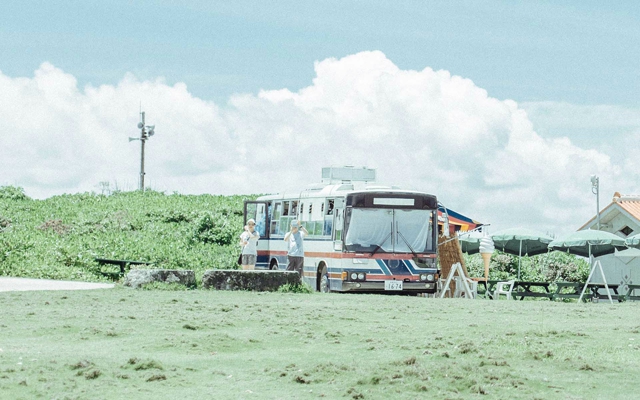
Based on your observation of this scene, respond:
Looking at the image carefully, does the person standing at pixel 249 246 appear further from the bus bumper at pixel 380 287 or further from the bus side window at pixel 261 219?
the bus side window at pixel 261 219

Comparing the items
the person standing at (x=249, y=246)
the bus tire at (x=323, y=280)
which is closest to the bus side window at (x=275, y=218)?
the person standing at (x=249, y=246)

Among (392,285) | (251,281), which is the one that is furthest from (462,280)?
(251,281)

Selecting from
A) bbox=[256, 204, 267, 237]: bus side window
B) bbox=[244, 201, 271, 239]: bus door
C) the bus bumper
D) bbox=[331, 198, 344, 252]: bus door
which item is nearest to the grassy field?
the bus bumper

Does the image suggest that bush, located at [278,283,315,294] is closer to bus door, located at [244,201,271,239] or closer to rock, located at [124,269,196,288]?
rock, located at [124,269,196,288]

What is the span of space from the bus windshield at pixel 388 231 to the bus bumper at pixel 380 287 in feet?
2.71

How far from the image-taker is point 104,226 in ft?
142

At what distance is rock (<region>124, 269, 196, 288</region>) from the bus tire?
3.58 m

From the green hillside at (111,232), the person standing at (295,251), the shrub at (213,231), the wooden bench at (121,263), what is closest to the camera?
the person standing at (295,251)

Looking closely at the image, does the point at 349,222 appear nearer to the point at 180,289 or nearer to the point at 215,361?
the point at 180,289

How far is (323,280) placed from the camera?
24.0 metres

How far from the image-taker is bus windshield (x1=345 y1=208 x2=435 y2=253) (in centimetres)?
2294

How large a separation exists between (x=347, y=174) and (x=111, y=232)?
58.6 feet

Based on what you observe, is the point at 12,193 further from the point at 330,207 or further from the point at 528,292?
the point at 528,292

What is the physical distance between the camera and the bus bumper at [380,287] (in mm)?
22703
